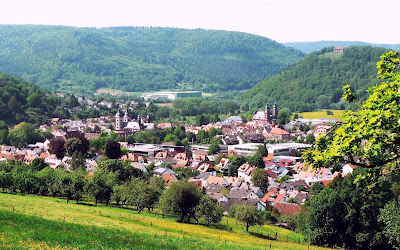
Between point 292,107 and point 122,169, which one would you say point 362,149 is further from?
point 292,107

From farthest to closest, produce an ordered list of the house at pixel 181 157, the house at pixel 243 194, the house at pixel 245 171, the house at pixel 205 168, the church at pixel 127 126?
the church at pixel 127 126 → the house at pixel 181 157 → the house at pixel 205 168 → the house at pixel 245 171 → the house at pixel 243 194

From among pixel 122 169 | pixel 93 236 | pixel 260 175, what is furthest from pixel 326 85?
pixel 93 236

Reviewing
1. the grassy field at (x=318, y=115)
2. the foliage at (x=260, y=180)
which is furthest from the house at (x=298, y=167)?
the grassy field at (x=318, y=115)

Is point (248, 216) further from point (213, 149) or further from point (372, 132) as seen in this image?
point (213, 149)

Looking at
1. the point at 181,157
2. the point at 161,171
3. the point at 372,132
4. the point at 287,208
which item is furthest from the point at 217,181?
the point at 372,132

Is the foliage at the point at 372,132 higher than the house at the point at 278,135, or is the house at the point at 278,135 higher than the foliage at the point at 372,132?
the foliage at the point at 372,132

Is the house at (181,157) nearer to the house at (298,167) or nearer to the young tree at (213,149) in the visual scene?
the young tree at (213,149)
